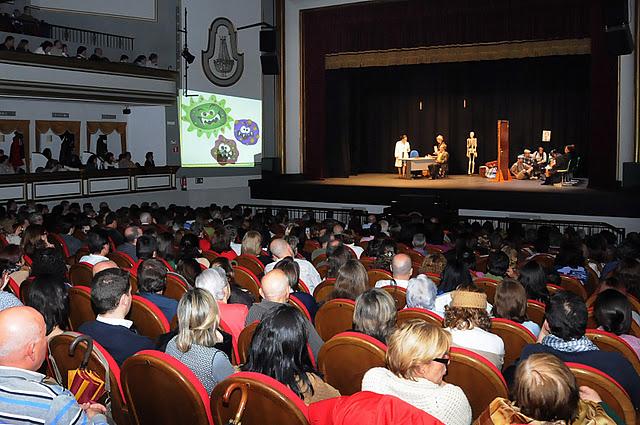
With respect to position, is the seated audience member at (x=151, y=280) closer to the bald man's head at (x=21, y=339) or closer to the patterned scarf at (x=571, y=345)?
the bald man's head at (x=21, y=339)

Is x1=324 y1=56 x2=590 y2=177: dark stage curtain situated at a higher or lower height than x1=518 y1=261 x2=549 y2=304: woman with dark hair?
higher

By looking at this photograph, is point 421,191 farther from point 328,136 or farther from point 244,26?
point 244,26

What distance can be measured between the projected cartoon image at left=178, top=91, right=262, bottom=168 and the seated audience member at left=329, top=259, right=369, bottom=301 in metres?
14.4

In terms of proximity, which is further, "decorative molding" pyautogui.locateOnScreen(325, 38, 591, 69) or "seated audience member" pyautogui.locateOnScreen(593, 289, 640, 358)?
"decorative molding" pyautogui.locateOnScreen(325, 38, 591, 69)

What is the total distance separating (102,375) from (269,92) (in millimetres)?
17372

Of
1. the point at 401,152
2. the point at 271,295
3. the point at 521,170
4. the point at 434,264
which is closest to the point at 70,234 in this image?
the point at 434,264

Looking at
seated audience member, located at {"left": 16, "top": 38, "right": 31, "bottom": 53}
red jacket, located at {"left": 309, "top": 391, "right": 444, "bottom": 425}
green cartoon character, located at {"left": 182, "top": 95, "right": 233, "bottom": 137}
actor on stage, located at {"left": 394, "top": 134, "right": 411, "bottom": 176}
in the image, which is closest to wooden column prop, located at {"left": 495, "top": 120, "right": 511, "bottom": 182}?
actor on stage, located at {"left": 394, "top": 134, "right": 411, "bottom": 176}

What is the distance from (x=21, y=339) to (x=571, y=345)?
2616 millimetres

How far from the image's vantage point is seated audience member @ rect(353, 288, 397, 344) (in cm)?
384

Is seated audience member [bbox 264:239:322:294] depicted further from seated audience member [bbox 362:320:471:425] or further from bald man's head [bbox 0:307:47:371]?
bald man's head [bbox 0:307:47:371]

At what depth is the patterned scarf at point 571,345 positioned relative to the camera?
3.63m

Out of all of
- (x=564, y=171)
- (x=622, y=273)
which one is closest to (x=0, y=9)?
(x=564, y=171)

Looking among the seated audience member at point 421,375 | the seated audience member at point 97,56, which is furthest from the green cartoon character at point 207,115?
the seated audience member at point 421,375

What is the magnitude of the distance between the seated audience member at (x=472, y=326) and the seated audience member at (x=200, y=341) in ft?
4.26
